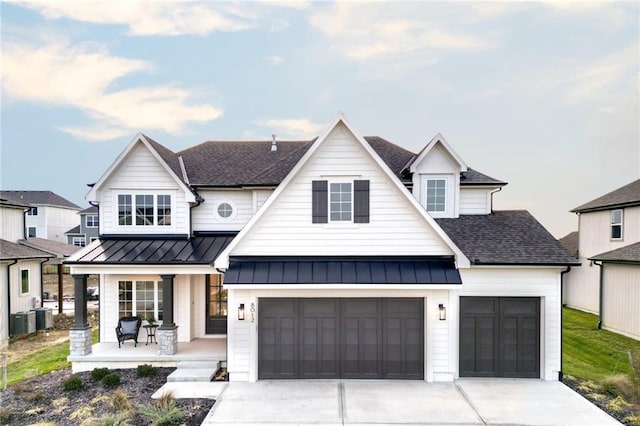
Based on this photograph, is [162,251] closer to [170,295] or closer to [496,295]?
[170,295]

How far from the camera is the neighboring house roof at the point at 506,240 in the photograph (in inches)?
356

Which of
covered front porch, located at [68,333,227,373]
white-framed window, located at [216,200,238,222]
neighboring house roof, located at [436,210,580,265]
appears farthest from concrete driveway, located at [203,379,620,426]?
white-framed window, located at [216,200,238,222]

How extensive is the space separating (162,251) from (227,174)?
3855 millimetres

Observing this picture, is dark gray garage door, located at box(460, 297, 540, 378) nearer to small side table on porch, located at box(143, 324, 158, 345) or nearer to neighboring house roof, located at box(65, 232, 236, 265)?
neighboring house roof, located at box(65, 232, 236, 265)

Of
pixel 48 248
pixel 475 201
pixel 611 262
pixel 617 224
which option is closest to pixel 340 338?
pixel 475 201

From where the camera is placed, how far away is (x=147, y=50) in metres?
18.1

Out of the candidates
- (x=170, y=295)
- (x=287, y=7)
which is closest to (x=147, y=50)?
(x=287, y=7)

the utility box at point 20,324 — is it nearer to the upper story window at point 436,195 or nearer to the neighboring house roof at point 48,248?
the neighboring house roof at point 48,248

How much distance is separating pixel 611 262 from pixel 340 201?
1549 cm

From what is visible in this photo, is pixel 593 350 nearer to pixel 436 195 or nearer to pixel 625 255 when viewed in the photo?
pixel 625 255

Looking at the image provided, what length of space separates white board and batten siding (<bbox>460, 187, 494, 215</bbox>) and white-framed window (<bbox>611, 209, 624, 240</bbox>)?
11.5 m

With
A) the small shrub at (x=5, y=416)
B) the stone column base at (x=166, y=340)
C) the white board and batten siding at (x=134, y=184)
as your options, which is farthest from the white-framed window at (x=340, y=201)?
the small shrub at (x=5, y=416)

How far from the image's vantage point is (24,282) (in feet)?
52.1

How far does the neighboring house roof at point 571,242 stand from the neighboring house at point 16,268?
105 feet
